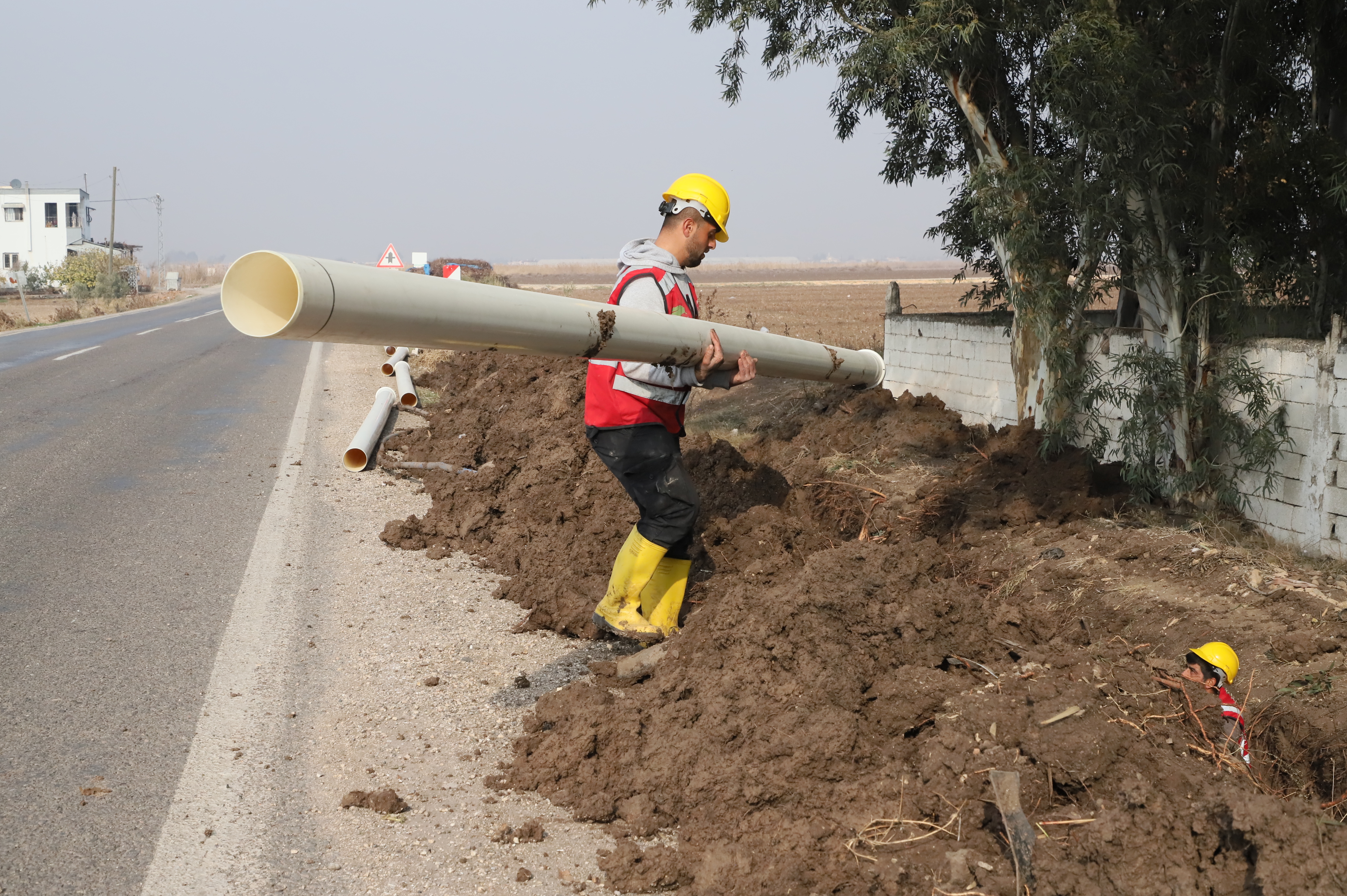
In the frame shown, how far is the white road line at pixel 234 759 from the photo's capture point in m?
3.07

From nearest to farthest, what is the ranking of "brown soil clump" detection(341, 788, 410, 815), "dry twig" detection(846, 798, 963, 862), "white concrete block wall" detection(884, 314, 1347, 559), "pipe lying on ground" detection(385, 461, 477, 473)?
"dry twig" detection(846, 798, 963, 862)
"brown soil clump" detection(341, 788, 410, 815)
"white concrete block wall" detection(884, 314, 1347, 559)
"pipe lying on ground" detection(385, 461, 477, 473)

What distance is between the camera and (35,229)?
260ft

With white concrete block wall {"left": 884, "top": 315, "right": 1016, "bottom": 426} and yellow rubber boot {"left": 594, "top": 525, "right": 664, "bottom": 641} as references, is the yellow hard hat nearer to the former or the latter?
yellow rubber boot {"left": 594, "top": 525, "right": 664, "bottom": 641}

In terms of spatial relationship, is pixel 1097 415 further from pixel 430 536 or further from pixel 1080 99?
pixel 430 536

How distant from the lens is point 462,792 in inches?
141

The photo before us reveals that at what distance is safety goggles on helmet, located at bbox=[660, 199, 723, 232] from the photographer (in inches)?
191

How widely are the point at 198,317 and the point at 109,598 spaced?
110 feet

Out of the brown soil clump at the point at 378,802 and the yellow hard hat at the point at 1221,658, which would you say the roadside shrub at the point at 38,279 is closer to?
the brown soil clump at the point at 378,802

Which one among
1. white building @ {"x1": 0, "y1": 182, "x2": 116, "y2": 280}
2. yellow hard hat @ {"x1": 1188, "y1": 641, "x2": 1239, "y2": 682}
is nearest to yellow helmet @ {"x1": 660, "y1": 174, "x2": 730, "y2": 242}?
yellow hard hat @ {"x1": 1188, "y1": 641, "x2": 1239, "y2": 682}

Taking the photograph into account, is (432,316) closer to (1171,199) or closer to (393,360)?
Answer: (1171,199)

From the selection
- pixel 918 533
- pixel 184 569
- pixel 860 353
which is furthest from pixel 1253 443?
pixel 184 569

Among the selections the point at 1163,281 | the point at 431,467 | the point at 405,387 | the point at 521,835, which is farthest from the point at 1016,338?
the point at 405,387

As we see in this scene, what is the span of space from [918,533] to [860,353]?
2444 mm

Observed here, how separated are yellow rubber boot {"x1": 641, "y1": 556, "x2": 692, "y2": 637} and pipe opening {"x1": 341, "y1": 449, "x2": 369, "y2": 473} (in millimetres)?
4448
